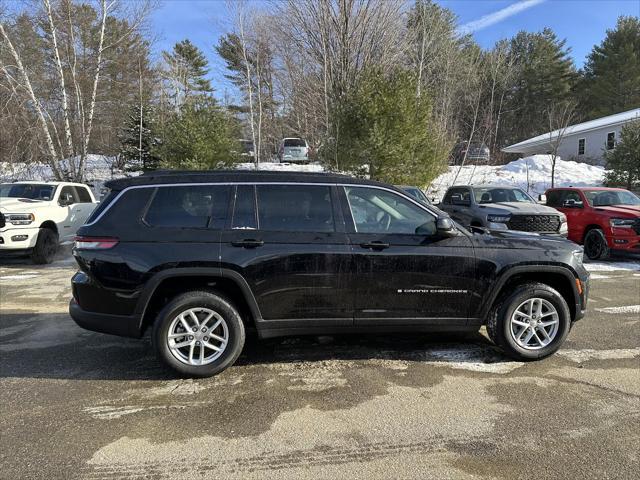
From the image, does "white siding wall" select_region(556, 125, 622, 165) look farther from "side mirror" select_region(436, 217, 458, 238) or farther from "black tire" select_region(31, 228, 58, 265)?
"black tire" select_region(31, 228, 58, 265)

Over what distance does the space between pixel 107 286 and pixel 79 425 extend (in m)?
1.14

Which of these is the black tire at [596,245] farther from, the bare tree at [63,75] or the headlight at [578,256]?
the bare tree at [63,75]

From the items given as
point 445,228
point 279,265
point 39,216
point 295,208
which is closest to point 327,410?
point 279,265

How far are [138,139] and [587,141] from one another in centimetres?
3352

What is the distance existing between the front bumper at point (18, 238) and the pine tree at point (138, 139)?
17695 mm

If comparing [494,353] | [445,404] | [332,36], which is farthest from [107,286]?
[332,36]

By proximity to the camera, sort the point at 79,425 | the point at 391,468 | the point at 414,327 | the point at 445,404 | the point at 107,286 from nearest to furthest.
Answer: the point at 391,468, the point at 79,425, the point at 445,404, the point at 107,286, the point at 414,327

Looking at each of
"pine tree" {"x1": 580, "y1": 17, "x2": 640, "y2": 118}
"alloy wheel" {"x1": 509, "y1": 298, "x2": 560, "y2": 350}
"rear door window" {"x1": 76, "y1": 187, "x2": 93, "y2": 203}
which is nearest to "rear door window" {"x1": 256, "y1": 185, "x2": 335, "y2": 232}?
"alloy wheel" {"x1": 509, "y1": 298, "x2": 560, "y2": 350}

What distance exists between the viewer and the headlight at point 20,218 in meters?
9.18

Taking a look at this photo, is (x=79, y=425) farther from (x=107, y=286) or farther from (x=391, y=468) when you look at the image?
(x=391, y=468)

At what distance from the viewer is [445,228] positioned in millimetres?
3998

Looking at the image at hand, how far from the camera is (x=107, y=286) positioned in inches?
153

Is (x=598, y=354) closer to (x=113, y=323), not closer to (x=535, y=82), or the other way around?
(x=113, y=323)

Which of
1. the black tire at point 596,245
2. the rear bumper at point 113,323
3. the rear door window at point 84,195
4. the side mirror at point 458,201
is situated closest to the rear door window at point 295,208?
the rear bumper at point 113,323
